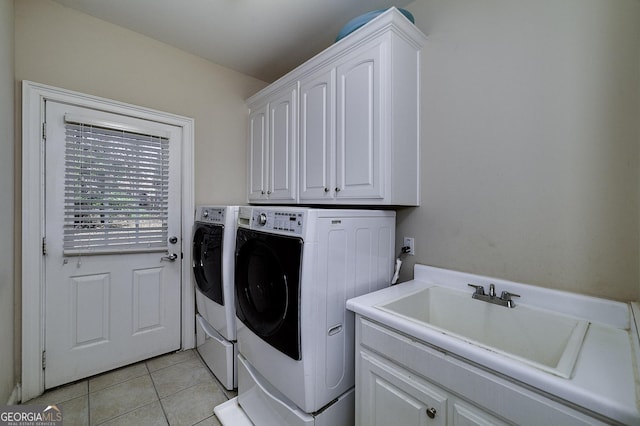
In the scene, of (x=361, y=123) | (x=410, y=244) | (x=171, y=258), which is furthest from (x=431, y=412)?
(x=171, y=258)

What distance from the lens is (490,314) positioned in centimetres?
129

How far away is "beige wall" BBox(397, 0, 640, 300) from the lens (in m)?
1.06

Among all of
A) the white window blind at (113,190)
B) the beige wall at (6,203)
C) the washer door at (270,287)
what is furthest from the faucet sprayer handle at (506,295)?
the beige wall at (6,203)

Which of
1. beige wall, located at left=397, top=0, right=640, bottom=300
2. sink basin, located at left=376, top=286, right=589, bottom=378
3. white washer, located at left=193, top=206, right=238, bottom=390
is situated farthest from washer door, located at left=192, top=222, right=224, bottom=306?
beige wall, located at left=397, top=0, right=640, bottom=300

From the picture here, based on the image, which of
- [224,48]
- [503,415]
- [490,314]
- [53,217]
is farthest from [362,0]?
[53,217]

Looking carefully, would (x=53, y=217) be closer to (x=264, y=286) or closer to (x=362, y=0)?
(x=264, y=286)

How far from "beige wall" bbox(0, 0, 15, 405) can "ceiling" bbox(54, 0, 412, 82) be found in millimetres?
545

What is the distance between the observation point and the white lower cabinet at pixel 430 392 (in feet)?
2.34

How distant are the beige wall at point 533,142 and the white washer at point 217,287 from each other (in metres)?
1.30

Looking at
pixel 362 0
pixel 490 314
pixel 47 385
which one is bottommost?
pixel 47 385

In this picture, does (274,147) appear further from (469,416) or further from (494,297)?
(469,416)

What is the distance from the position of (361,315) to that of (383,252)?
530mm

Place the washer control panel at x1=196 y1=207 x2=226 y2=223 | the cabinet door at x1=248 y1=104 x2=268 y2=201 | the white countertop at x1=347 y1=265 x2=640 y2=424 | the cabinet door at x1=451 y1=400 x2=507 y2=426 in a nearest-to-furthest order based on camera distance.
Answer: the white countertop at x1=347 y1=265 x2=640 y2=424, the cabinet door at x1=451 y1=400 x2=507 y2=426, the washer control panel at x1=196 y1=207 x2=226 y2=223, the cabinet door at x1=248 y1=104 x2=268 y2=201

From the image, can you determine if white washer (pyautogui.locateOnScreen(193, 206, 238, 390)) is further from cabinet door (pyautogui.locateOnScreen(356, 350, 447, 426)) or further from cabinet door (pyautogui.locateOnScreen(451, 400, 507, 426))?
cabinet door (pyautogui.locateOnScreen(451, 400, 507, 426))
